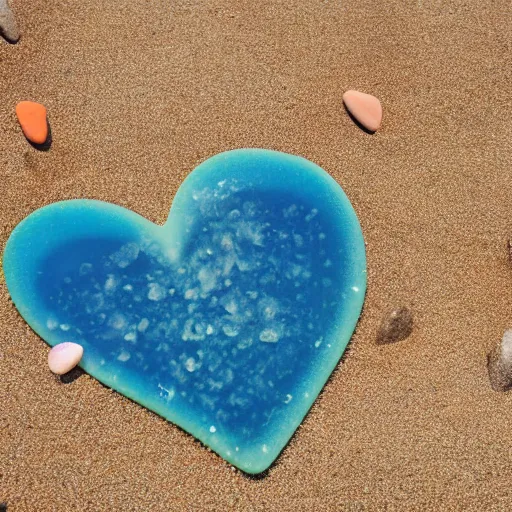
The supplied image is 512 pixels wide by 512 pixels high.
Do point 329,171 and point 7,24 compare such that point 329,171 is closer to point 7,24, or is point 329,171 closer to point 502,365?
point 502,365

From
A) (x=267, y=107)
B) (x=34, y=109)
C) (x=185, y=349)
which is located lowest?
(x=185, y=349)

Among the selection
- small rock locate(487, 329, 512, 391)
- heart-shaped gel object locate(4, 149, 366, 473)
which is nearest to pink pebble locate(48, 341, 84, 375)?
heart-shaped gel object locate(4, 149, 366, 473)

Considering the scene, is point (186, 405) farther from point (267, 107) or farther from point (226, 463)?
point (267, 107)

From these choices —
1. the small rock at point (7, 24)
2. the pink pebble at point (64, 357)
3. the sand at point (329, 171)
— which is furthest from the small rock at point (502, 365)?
the small rock at point (7, 24)

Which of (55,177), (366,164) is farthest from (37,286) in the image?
(366,164)

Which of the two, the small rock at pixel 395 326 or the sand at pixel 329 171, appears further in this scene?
the small rock at pixel 395 326

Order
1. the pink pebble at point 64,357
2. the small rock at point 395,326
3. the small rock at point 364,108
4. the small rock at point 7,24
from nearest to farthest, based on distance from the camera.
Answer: the pink pebble at point 64,357, the small rock at point 395,326, the small rock at point 7,24, the small rock at point 364,108

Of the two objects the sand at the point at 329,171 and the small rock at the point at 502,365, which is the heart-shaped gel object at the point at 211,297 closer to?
the sand at the point at 329,171
